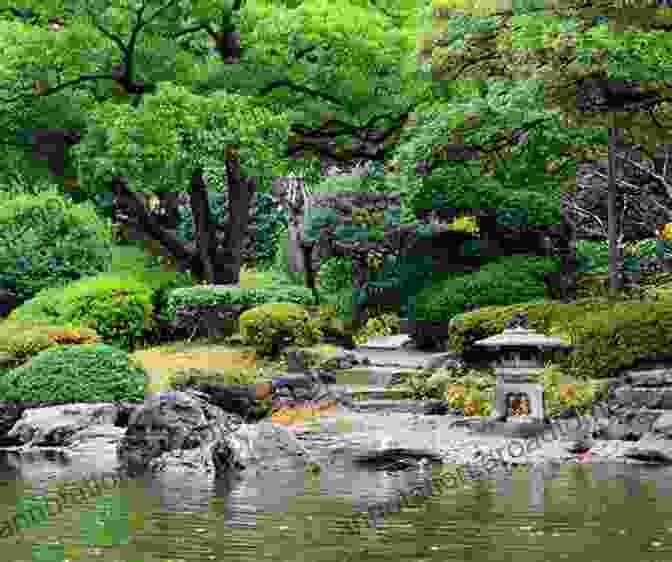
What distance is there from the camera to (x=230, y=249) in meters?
24.5

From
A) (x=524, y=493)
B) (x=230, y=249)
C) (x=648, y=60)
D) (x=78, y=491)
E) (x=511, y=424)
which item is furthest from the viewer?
(x=230, y=249)

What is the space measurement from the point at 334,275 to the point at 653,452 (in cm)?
1415

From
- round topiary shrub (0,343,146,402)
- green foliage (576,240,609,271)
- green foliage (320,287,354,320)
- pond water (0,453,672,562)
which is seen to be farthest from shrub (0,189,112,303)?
pond water (0,453,672,562)

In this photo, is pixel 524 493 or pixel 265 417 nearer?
pixel 524 493

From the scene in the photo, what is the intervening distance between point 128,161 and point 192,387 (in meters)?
6.29

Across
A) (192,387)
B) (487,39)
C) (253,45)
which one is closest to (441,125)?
(487,39)

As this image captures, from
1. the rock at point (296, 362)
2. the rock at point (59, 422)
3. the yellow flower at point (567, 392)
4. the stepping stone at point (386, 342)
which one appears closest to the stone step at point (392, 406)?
the yellow flower at point (567, 392)

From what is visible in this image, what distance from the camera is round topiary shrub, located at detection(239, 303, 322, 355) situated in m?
19.4

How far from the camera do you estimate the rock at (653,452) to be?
38.3 feet

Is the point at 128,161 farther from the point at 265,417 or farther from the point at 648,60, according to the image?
the point at 648,60

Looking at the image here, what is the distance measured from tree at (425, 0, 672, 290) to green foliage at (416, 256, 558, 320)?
3.89m

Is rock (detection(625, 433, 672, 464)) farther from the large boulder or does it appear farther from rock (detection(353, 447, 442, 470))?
rock (detection(353, 447, 442, 470))

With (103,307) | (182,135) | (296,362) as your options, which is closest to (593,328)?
(296,362)

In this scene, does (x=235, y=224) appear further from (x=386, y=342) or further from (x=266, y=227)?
(x=266, y=227)
